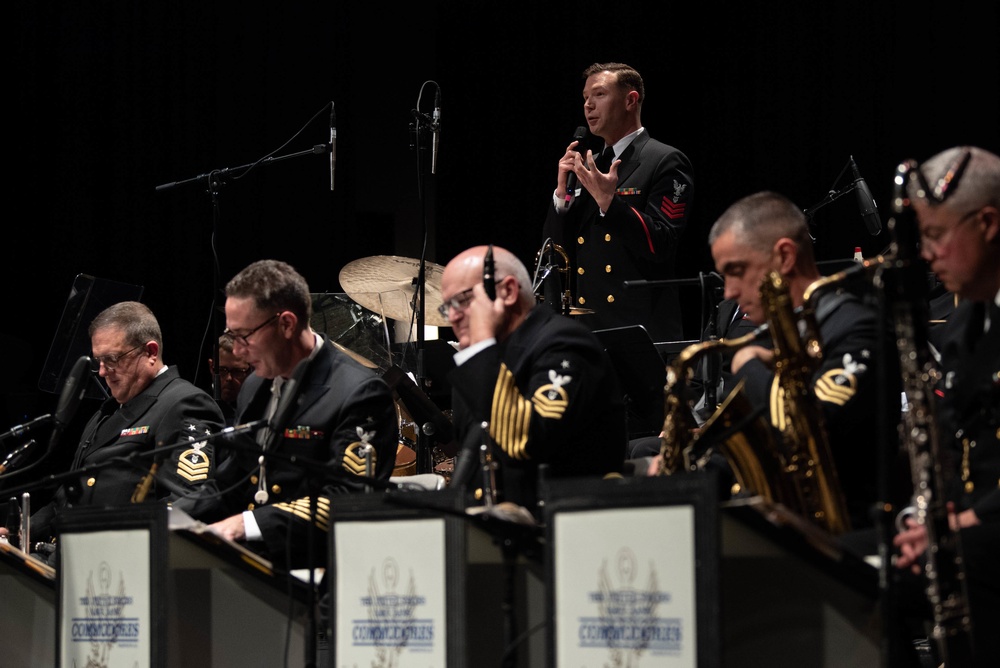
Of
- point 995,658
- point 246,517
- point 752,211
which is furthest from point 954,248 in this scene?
point 246,517

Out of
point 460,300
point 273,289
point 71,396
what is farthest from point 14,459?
point 460,300

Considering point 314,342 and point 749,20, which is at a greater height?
point 749,20

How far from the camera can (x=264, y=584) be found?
335 centimetres

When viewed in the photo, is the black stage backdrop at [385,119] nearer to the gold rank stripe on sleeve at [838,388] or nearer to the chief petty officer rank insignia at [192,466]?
the chief petty officer rank insignia at [192,466]

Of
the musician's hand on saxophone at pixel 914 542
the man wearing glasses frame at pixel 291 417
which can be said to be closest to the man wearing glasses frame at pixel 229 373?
the man wearing glasses frame at pixel 291 417

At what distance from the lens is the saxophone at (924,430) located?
2355 mm

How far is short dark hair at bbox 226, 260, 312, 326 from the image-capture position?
4309 millimetres

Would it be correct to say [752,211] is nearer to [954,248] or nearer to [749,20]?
[954,248]

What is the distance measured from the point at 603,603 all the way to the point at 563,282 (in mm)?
3261

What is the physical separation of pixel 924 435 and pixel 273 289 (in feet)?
8.31

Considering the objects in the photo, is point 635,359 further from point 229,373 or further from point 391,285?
point 229,373

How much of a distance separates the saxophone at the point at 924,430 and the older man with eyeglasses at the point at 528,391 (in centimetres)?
113

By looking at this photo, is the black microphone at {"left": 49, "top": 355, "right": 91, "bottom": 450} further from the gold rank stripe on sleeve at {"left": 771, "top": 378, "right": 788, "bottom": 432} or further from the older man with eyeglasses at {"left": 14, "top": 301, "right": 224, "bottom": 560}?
the gold rank stripe on sleeve at {"left": 771, "top": 378, "right": 788, "bottom": 432}

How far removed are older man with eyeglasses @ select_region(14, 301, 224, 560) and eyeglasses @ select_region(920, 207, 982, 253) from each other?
275 cm
